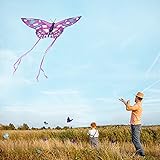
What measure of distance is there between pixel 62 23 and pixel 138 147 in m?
4.05

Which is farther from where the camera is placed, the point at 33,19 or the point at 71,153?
the point at 33,19

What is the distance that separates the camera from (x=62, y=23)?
1188 centimetres

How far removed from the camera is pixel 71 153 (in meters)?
9.26

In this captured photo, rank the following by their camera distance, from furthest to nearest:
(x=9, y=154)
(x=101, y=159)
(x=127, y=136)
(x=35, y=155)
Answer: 1. (x=127, y=136)
2. (x=9, y=154)
3. (x=35, y=155)
4. (x=101, y=159)

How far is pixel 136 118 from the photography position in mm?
10656

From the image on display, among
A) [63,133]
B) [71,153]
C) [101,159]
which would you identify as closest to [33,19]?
[71,153]

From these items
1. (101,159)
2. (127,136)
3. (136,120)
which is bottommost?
(101,159)

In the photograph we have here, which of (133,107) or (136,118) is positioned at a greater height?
(133,107)

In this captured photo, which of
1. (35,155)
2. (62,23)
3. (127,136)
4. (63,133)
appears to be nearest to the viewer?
(35,155)

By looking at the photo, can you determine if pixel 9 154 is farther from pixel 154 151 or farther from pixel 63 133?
pixel 63 133

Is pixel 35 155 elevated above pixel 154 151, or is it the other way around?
pixel 154 151

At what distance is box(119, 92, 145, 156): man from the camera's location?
→ 10516mm

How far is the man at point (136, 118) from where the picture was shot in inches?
414

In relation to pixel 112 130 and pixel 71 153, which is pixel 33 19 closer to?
pixel 71 153
